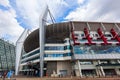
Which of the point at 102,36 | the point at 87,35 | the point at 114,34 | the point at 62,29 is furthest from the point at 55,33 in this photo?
A: the point at 114,34

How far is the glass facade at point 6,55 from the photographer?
112000 mm

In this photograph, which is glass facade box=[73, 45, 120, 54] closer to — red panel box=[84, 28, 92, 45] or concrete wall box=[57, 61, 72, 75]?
red panel box=[84, 28, 92, 45]

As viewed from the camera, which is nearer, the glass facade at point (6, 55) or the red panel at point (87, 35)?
the red panel at point (87, 35)

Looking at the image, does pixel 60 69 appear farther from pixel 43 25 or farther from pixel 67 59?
pixel 43 25

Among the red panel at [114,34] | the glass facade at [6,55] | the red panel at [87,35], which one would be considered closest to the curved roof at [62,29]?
the red panel at [114,34]

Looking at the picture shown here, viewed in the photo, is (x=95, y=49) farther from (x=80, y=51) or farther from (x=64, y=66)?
(x=64, y=66)

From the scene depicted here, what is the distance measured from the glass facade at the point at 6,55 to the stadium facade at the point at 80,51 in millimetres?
50213

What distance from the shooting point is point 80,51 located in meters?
60.3

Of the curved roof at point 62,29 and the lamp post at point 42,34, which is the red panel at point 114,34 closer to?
the curved roof at point 62,29

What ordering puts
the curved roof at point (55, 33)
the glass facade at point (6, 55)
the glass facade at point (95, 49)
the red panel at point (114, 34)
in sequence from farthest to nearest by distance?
the glass facade at point (6, 55), the curved roof at point (55, 33), the red panel at point (114, 34), the glass facade at point (95, 49)

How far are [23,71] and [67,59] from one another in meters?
48.8

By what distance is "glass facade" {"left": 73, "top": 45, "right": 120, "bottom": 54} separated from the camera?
60.4m

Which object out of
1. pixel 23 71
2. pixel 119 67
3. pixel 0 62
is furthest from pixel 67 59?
pixel 0 62

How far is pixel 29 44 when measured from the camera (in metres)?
85.1
